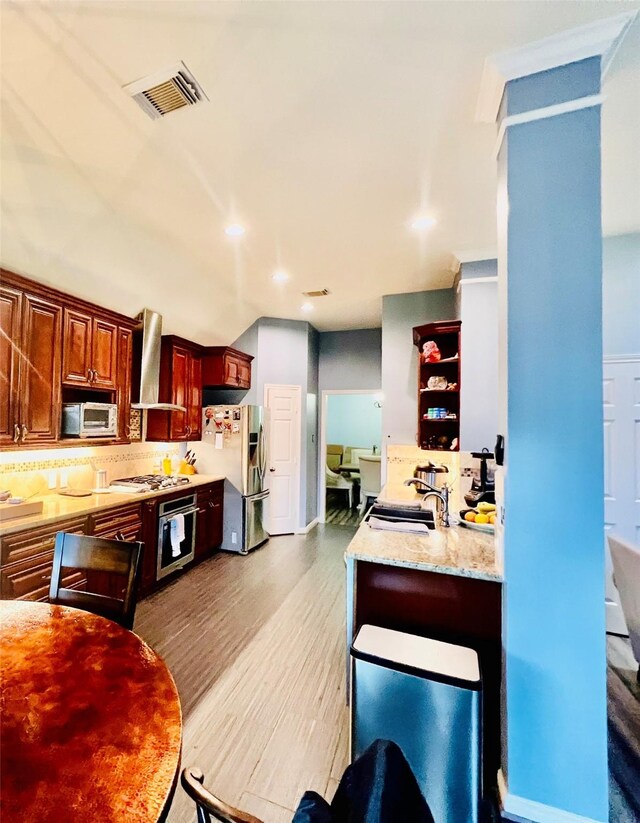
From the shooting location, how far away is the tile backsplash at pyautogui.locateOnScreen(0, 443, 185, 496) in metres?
2.84

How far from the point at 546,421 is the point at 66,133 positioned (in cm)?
277

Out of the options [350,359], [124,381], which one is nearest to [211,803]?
[124,381]

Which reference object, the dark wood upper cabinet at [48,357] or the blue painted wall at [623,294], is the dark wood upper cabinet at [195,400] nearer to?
the dark wood upper cabinet at [48,357]

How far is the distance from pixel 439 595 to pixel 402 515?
0.71 m

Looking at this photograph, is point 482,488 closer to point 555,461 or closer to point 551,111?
point 555,461

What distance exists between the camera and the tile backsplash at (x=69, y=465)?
9.31 ft

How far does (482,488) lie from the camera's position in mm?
2773

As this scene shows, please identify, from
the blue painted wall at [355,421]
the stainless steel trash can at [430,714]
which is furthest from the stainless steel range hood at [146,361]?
the blue painted wall at [355,421]

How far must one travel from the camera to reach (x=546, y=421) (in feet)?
4.74

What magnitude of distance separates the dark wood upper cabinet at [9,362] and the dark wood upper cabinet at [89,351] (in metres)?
0.37

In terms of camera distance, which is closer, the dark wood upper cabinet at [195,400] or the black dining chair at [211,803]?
the black dining chair at [211,803]

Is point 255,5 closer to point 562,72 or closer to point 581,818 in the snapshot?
point 562,72

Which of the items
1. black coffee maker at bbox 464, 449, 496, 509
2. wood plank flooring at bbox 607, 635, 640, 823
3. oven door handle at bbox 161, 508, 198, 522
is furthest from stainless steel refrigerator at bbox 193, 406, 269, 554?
wood plank flooring at bbox 607, 635, 640, 823

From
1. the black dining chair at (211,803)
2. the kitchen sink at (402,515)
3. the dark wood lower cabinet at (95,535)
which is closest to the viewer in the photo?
the black dining chair at (211,803)
